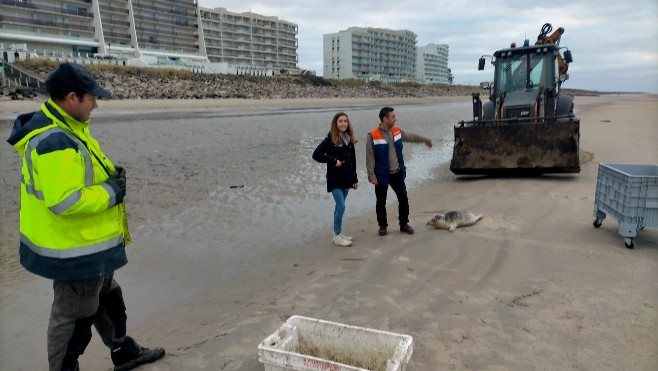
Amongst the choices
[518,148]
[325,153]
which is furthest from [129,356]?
[518,148]

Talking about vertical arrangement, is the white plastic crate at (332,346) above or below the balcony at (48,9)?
below

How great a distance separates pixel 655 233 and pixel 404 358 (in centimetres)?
463

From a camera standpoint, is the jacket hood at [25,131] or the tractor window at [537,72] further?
the tractor window at [537,72]

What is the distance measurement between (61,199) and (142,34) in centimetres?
8587

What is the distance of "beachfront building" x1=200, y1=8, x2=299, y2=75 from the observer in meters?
94.1

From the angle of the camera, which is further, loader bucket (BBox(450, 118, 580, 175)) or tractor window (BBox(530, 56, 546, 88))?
tractor window (BBox(530, 56, 546, 88))

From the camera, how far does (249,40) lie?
331 ft

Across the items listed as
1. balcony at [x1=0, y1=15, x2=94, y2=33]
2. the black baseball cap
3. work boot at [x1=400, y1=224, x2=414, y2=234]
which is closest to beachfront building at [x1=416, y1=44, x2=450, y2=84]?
balcony at [x1=0, y1=15, x2=94, y2=33]

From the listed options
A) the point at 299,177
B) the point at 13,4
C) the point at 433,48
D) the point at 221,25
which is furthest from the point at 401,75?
the point at 299,177

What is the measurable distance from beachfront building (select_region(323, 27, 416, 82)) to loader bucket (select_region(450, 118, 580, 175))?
114m

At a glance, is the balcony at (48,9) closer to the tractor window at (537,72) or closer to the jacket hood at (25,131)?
the tractor window at (537,72)

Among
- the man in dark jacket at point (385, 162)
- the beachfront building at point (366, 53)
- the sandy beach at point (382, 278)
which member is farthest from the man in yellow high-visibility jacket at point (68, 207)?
the beachfront building at point (366, 53)

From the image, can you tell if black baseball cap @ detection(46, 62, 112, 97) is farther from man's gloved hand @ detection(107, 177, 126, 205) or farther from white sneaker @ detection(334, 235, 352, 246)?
white sneaker @ detection(334, 235, 352, 246)

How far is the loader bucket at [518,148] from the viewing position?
28.0 feet
